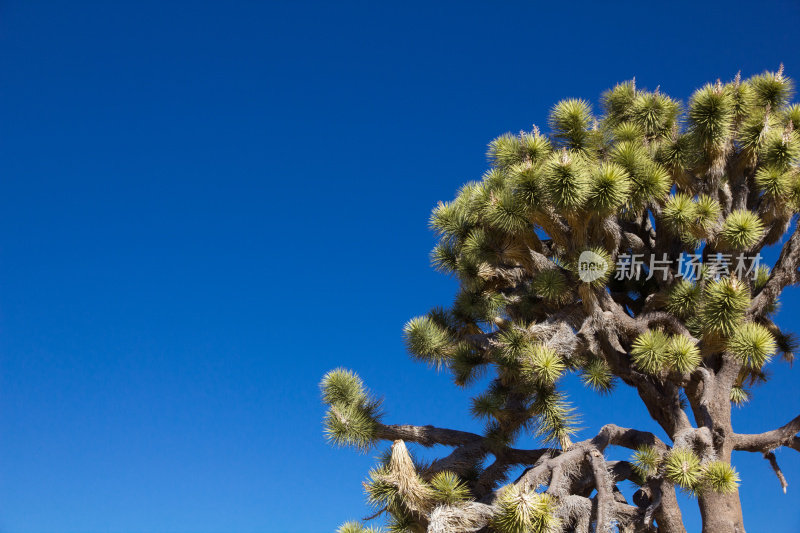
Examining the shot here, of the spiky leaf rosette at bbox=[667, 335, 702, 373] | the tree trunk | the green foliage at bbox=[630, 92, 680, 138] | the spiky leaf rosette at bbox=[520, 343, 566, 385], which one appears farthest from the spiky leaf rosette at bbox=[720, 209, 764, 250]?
the tree trunk

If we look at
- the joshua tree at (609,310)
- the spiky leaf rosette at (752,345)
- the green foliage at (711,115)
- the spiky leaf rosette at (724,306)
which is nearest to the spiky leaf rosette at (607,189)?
the joshua tree at (609,310)

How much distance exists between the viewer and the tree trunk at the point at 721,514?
20.6 feet

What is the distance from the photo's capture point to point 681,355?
6.06 m

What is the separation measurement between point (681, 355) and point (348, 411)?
3.16 m

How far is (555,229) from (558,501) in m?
2.52

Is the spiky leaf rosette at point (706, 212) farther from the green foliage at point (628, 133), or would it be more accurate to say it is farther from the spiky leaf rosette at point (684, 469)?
the spiky leaf rosette at point (684, 469)

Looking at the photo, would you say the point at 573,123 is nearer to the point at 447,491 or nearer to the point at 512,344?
the point at 512,344

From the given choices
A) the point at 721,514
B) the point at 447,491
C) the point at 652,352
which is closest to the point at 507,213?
the point at 652,352

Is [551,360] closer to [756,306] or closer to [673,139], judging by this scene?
[756,306]

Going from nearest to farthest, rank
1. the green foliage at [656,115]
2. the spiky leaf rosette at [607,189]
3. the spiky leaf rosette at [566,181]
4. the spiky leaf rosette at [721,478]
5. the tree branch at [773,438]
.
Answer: the spiky leaf rosette at [721,478]
the spiky leaf rosette at [566,181]
the spiky leaf rosette at [607,189]
the tree branch at [773,438]
the green foliage at [656,115]

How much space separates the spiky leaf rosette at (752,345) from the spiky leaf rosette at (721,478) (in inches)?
→ 37.3

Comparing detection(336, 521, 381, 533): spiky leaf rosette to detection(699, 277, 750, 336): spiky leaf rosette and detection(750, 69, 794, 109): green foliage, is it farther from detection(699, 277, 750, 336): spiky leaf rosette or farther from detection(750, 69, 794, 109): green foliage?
detection(750, 69, 794, 109): green foliage

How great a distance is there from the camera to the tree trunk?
6270 mm

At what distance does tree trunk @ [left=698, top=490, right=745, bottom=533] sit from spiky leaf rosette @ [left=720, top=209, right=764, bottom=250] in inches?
91.6
